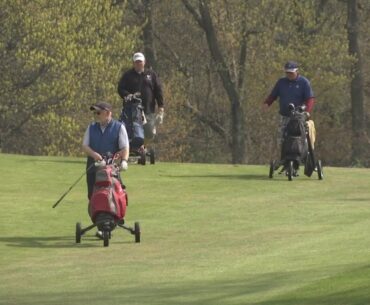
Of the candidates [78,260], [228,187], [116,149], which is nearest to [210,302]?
[78,260]

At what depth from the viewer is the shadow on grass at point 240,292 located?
1218cm

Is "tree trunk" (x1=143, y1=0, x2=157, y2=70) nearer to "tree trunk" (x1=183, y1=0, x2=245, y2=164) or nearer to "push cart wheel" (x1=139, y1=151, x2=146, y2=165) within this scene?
"tree trunk" (x1=183, y1=0, x2=245, y2=164)

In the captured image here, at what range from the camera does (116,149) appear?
18.4m

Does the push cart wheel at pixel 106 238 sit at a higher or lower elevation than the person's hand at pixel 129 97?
lower

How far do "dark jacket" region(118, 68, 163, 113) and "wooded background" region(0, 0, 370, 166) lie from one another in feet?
65.0

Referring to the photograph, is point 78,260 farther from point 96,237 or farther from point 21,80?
point 21,80

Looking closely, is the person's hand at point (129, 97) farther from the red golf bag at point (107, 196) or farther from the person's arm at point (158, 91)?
the red golf bag at point (107, 196)

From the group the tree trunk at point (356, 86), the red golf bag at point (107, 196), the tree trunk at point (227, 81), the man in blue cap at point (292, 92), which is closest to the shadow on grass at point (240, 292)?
the red golf bag at point (107, 196)

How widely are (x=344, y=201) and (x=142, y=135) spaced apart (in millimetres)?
5718

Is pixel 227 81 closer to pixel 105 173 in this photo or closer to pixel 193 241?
pixel 193 241

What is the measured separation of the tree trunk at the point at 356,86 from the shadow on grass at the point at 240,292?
39174 mm

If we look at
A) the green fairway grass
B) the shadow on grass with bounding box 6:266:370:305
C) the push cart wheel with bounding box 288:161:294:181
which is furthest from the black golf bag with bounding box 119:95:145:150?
the shadow on grass with bounding box 6:266:370:305

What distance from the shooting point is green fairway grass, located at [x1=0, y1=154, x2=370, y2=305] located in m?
13.4

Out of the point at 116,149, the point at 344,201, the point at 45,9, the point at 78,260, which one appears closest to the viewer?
the point at 78,260
